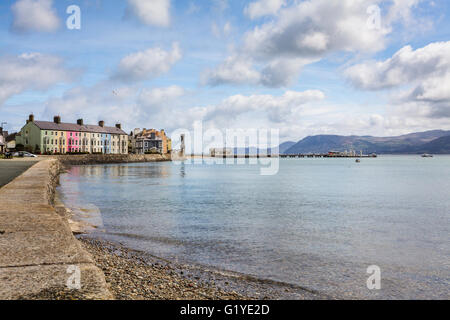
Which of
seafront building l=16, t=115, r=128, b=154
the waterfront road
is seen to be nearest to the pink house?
seafront building l=16, t=115, r=128, b=154

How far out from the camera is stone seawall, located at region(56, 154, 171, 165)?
323ft

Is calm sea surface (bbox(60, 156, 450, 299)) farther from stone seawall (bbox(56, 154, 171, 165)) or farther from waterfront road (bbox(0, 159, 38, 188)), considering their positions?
stone seawall (bbox(56, 154, 171, 165))

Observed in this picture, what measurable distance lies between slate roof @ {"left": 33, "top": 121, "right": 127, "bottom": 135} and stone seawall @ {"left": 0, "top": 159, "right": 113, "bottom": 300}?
369 ft

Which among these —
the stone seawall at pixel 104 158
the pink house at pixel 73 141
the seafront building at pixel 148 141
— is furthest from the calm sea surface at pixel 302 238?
the seafront building at pixel 148 141

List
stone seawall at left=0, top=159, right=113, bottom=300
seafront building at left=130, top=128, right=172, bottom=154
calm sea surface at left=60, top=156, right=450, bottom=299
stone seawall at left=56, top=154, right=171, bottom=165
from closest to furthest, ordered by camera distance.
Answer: stone seawall at left=0, top=159, right=113, bottom=300, calm sea surface at left=60, top=156, right=450, bottom=299, stone seawall at left=56, top=154, right=171, bottom=165, seafront building at left=130, top=128, right=172, bottom=154

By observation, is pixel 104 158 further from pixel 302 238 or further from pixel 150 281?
pixel 150 281

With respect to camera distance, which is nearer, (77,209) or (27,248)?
A: (27,248)

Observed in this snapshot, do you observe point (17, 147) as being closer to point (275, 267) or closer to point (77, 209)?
point (77, 209)

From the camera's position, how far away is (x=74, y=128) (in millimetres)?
121812

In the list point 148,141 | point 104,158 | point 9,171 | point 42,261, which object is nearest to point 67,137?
point 104,158

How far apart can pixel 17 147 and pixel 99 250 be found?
115516 millimetres
